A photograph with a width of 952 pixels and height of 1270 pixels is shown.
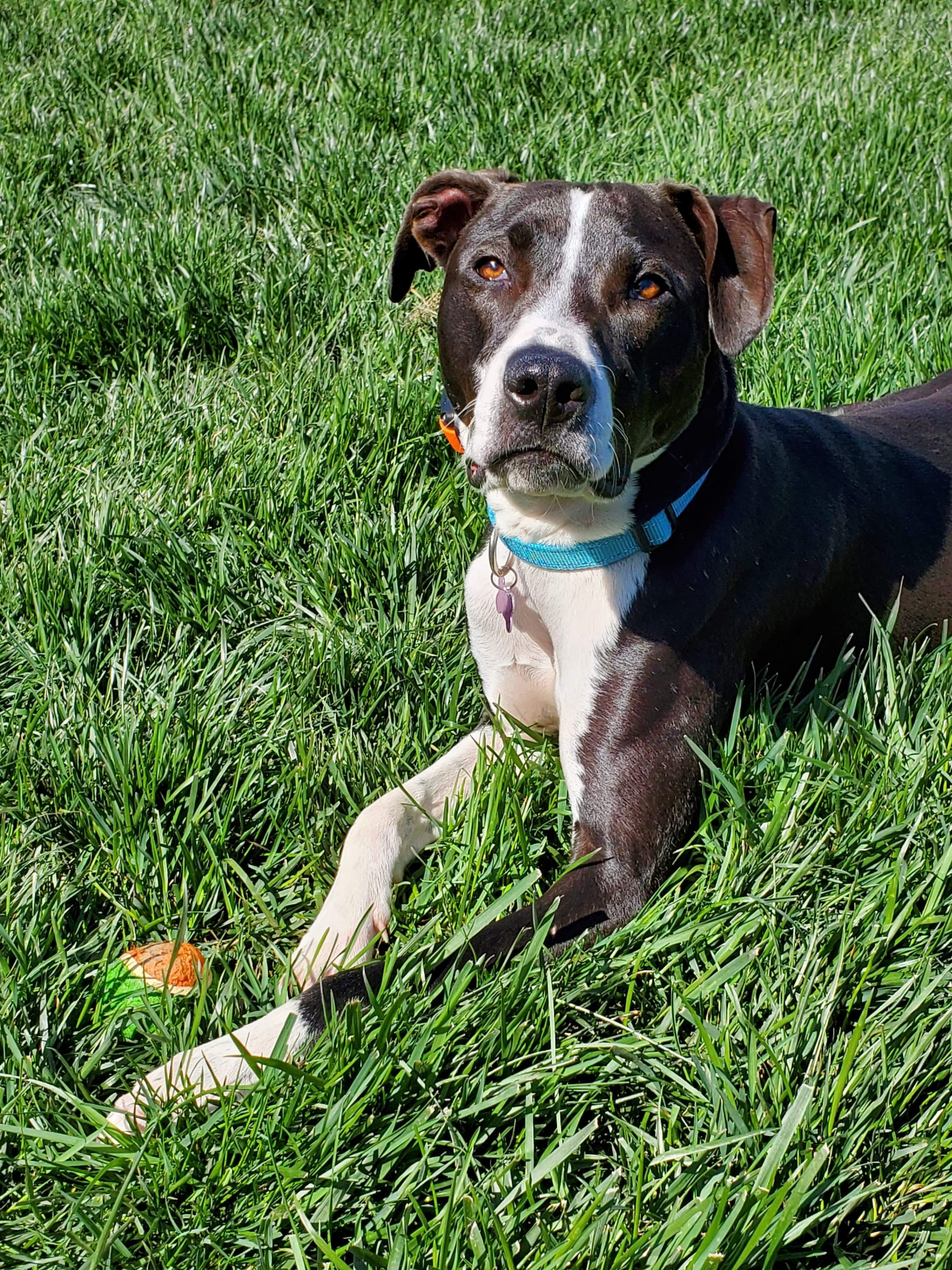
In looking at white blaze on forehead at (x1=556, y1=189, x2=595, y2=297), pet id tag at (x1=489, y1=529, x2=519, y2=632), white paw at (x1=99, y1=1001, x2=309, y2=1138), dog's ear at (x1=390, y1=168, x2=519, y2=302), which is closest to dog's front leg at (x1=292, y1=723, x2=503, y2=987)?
white paw at (x1=99, y1=1001, x2=309, y2=1138)

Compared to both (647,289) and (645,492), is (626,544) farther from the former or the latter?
(647,289)

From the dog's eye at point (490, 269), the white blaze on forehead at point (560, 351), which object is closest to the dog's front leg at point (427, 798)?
the white blaze on forehead at point (560, 351)

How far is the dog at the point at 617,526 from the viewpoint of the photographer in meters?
2.43

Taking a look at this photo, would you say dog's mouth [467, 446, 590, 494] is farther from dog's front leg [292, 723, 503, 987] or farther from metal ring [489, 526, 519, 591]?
dog's front leg [292, 723, 503, 987]

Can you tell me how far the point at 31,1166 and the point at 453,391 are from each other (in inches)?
68.5

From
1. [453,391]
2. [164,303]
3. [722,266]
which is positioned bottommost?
[164,303]

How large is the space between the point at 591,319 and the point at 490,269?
0.97 ft

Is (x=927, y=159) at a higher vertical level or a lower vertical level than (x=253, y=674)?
higher

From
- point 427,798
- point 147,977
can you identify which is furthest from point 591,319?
point 147,977

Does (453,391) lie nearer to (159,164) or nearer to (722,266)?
(722,266)

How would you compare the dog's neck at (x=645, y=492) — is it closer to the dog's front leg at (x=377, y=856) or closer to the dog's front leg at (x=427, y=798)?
the dog's front leg at (x=427, y=798)

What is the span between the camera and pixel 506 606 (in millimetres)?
2840

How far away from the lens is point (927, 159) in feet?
A: 16.6

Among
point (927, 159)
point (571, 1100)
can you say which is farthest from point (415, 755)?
point (927, 159)
